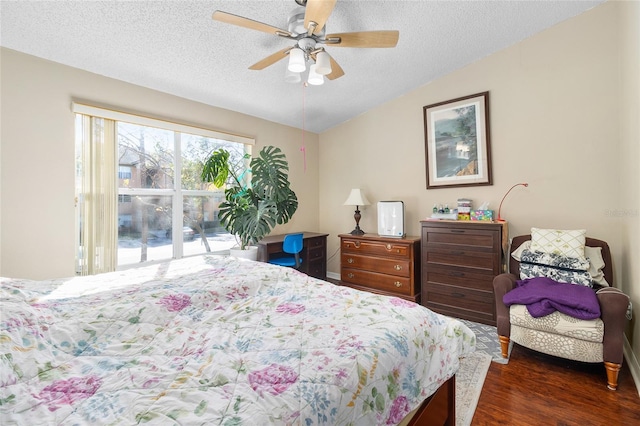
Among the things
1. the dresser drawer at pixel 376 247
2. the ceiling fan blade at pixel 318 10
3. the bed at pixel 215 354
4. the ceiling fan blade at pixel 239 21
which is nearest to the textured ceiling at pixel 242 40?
the ceiling fan blade at pixel 239 21

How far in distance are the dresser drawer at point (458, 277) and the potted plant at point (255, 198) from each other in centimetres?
173

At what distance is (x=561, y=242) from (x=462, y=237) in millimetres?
781

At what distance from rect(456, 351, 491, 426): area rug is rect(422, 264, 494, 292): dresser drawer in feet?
2.36

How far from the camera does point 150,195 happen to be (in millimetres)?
2906

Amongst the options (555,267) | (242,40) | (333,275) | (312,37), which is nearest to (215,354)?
(312,37)

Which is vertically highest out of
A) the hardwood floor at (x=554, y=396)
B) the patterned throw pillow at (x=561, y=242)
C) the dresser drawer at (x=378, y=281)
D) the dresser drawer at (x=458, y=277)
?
the patterned throw pillow at (x=561, y=242)

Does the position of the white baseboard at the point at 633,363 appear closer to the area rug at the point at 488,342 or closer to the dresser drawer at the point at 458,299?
the area rug at the point at 488,342

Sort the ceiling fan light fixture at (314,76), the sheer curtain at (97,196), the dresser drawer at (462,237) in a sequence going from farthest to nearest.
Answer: the dresser drawer at (462,237)
the sheer curtain at (97,196)
the ceiling fan light fixture at (314,76)

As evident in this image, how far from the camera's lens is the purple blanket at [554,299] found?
186 cm

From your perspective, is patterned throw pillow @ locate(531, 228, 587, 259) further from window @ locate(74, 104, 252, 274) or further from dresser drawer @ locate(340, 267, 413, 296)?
window @ locate(74, 104, 252, 274)

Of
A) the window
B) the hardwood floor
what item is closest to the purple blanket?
the hardwood floor

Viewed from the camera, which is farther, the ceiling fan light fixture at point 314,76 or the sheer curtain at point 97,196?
the sheer curtain at point 97,196

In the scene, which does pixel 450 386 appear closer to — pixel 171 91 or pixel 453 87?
pixel 453 87

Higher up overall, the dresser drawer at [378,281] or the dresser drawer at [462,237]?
the dresser drawer at [462,237]
